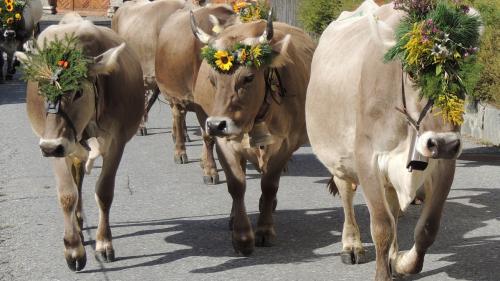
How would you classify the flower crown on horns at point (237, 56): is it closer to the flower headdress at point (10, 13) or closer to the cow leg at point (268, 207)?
the cow leg at point (268, 207)

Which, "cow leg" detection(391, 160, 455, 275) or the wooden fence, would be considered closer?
"cow leg" detection(391, 160, 455, 275)

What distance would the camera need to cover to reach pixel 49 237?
9.20 metres

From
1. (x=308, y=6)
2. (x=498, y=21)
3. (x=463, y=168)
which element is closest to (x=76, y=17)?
(x=463, y=168)

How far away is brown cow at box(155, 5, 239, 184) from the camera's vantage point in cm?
1149

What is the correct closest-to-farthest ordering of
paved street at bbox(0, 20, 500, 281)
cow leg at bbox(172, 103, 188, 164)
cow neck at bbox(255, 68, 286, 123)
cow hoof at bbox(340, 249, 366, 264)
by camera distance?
paved street at bbox(0, 20, 500, 281)
cow hoof at bbox(340, 249, 366, 264)
cow neck at bbox(255, 68, 286, 123)
cow leg at bbox(172, 103, 188, 164)

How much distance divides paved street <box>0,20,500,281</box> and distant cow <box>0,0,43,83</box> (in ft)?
27.0

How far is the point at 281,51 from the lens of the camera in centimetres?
847

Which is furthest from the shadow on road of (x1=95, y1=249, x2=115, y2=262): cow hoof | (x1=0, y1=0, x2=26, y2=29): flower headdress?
(x1=0, y1=0, x2=26, y2=29): flower headdress

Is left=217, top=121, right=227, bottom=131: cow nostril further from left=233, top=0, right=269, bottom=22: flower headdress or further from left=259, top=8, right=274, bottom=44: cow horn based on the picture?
left=233, top=0, right=269, bottom=22: flower headdress

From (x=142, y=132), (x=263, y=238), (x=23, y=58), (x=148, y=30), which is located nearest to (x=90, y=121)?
(x=23, y=58)

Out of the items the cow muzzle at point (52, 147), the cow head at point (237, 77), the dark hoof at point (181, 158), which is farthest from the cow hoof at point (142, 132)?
the cow muzzle at point (52, 147)

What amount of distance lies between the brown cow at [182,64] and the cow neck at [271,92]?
2.48 m

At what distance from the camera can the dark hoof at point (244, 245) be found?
8.38 metres

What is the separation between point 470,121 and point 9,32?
10.3 m
